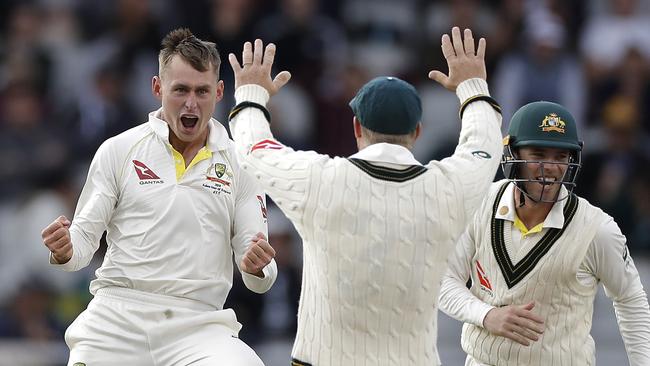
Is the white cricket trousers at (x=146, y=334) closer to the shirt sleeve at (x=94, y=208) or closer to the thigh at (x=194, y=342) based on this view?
the thigh at (x=194, y=342)

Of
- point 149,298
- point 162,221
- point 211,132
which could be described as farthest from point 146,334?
point 211,132

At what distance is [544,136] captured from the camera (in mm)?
5898

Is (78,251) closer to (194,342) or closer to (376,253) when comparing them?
(194,342)

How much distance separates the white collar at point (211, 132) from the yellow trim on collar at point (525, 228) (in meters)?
1.36

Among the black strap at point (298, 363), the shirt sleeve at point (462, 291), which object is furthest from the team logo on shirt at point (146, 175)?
the shirt sleeve at point (462, 291)

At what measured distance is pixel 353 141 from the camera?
11.5 meters

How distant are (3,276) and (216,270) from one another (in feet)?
19.2

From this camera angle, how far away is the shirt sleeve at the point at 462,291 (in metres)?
5.80

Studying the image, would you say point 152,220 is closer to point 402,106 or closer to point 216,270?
point 216,270

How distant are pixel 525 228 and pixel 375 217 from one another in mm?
1179

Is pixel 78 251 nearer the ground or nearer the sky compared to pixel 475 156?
nearer the ground

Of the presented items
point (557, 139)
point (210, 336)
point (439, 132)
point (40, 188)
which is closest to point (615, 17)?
point (439, 132)

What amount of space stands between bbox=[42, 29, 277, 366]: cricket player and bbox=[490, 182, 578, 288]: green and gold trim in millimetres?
1014

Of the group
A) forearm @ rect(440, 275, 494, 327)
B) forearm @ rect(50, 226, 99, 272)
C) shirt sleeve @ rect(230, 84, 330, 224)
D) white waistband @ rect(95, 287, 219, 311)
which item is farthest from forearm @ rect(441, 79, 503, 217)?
forearm @ rect(50, 226, 99, 272)
